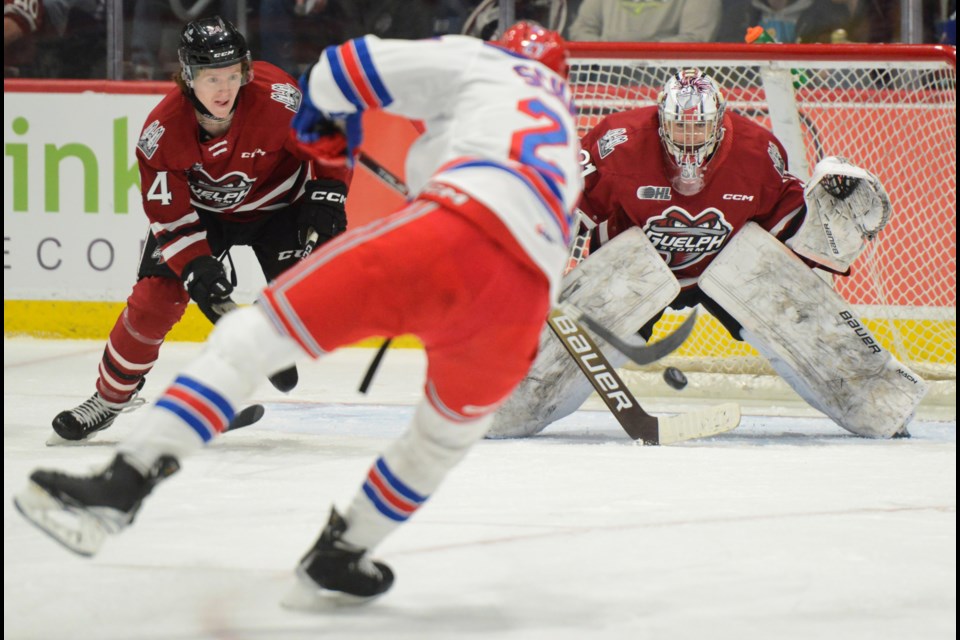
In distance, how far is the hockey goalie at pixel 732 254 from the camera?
346 cm

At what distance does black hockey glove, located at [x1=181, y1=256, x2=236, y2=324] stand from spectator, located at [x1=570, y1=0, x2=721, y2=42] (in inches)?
91.0

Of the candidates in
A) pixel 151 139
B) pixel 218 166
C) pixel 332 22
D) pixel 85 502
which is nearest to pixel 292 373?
pixel 218 166

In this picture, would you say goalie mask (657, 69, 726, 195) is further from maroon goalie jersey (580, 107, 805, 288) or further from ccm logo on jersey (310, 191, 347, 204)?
ccm logo on jersey (310, 191, 347, 204)

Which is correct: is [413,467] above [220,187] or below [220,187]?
above

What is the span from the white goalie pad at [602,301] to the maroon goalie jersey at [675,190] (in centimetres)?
8

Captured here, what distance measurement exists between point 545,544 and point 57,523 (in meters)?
0.90

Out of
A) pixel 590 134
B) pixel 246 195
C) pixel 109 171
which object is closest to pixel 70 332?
pixel 109 171

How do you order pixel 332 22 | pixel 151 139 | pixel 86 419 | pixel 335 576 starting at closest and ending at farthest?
pixel 335 576, pixel 151 139, pixel 86 419, pixel 332 22

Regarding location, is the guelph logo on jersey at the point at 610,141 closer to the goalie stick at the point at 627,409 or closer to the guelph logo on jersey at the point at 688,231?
the guelph logo on jersey at the point at 688,231

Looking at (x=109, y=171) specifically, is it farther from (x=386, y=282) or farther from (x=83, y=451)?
(x=386, y=282)

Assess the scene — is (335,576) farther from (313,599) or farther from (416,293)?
(416,293)

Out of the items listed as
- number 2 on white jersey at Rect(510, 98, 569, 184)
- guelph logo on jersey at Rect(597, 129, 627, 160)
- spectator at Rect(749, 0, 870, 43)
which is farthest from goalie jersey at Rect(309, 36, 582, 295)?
spectator at Rect(749, 0, 870, 43)

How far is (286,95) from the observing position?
3.28 metres

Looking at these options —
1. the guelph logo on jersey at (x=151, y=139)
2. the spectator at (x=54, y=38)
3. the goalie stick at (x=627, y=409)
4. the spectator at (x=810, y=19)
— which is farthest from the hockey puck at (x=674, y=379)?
the spectator at (x=54, y=38)
